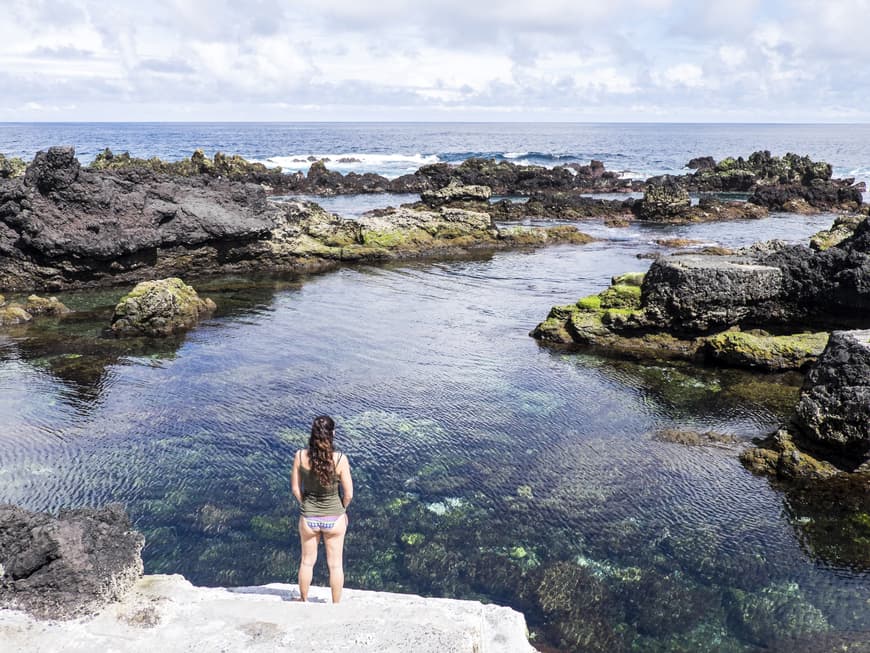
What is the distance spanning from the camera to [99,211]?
23.9m

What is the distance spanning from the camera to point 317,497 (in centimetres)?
686

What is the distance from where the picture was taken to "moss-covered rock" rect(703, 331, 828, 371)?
14.9 meters

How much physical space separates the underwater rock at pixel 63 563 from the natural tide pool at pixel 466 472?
1.90 metres

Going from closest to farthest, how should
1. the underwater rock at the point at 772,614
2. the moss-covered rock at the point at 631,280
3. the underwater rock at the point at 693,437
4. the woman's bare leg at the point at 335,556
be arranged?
the woman's bare leg at the point at 335,556 → the underwater rock at the point at 772,614 → the underwater rock at the point at 693,437 → the moss-covered rock at the point at 631,280

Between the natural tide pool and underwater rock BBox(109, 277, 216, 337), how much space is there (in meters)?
0.75

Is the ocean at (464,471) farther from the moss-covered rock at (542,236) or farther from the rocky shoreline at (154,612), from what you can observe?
the moss-covered rock at (542,236)

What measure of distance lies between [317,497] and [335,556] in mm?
643

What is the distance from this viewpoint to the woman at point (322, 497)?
6.66m

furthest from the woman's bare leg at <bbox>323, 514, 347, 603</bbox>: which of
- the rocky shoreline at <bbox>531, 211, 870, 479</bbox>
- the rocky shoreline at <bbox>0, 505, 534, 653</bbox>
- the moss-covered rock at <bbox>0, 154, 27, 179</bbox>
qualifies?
the moss-covered rock at <bbox>0, 154, 27, 179</bbox>

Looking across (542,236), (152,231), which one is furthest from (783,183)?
(152,231)

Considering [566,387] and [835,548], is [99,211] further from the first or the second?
[835,548]

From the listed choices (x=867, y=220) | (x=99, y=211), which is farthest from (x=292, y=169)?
(x=867, y=220)

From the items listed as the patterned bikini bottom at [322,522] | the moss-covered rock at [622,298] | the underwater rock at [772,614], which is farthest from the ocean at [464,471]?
the moss-covered rock at [622,298]

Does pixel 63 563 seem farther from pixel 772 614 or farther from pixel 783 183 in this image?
pixel 783 183
